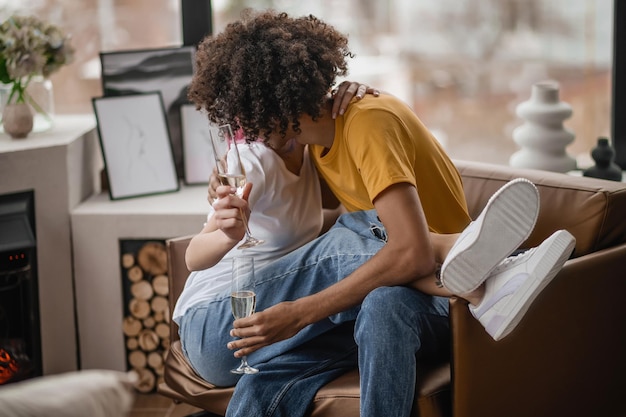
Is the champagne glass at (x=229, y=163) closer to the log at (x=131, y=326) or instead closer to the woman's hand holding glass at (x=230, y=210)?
the woman's hand holding glass at (x=230, y=210)

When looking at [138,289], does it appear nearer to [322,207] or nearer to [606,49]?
[322,207]

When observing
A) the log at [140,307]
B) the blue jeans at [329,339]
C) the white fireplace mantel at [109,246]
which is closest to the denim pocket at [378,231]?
the blue jeans at [329,339]

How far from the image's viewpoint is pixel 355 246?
7.74 feet

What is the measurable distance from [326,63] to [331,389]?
2.55 feet

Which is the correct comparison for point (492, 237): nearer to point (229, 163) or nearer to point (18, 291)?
point (229, 163)

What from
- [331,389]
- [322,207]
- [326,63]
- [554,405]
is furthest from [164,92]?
[554,405]

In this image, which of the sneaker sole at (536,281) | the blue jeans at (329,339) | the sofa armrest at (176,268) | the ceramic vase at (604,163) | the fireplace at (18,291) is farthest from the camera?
the ceramic vase at (604,163)

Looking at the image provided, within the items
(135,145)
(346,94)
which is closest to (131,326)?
(135,145)

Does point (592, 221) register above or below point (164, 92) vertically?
below

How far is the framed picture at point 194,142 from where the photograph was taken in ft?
11.3

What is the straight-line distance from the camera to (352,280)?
2.26 meters

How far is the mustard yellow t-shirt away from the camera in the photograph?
7.30ft

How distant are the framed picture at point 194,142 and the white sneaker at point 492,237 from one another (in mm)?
1572

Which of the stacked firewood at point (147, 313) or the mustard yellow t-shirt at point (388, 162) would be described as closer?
the mustard yellow t-shirt at point (388, 162)
